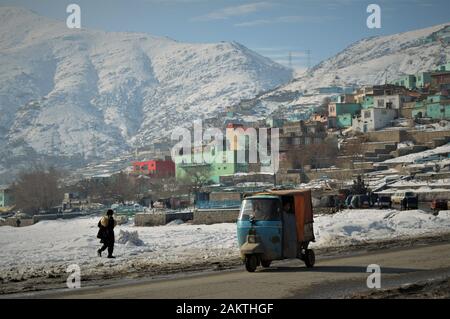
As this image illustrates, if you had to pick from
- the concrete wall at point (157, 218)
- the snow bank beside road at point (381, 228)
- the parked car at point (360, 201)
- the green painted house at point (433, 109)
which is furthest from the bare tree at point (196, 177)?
the snow bank beside road at point (381, 228)

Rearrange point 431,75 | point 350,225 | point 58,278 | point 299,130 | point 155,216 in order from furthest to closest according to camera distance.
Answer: point 431,75
point 299,130
point 155,216
point 350,225
point 58,278

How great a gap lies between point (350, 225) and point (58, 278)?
15580 mm

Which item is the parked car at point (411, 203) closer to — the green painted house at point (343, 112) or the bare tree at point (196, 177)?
the bare tree at point (196, 177)

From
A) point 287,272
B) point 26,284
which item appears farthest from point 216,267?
point 26,284

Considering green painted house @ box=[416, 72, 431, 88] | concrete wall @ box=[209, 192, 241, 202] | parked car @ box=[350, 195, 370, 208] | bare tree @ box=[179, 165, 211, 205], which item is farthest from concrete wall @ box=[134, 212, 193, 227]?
green painted house @ box=[416, 72, 431, 88]

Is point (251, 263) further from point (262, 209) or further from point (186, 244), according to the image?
point (186, 244)

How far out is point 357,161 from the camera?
8844 cm

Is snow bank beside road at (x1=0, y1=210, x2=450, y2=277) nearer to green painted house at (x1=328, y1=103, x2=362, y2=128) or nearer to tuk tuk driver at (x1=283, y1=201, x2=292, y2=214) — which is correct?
tuk tuk driver at (x1=283, y1=201, x2=292, y2=214)

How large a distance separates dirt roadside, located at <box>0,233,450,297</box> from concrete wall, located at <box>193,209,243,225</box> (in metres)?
21.5

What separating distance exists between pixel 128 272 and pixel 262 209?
4.20 m

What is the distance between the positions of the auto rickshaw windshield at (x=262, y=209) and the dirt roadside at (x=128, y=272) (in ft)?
7.10

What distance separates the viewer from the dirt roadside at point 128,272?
16.7 m
